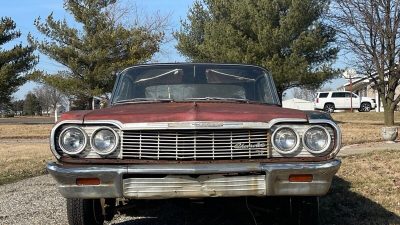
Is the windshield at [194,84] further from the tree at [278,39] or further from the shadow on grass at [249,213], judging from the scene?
the tree at [278,39]

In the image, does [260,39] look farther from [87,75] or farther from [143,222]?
[143,222]

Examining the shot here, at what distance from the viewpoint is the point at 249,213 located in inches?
222

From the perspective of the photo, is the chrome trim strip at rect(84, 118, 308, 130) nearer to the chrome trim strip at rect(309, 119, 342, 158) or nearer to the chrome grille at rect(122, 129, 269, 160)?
the chrome grille at rect(122, 129, 269, 160)

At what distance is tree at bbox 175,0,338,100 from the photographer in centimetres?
2622

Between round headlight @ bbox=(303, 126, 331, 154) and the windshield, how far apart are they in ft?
4.01

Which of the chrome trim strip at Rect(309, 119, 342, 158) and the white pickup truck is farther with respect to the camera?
the white pickup truck

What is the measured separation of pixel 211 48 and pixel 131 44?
5257 mm

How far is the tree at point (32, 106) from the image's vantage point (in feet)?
287

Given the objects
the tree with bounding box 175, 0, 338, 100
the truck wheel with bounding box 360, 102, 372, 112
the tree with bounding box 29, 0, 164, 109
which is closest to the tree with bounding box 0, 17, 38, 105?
the tree with bounding box 29, 0, 164, 109

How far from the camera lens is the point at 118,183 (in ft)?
12.9

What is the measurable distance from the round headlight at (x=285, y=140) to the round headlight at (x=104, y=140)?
3.92ft

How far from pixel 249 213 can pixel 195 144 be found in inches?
74.2

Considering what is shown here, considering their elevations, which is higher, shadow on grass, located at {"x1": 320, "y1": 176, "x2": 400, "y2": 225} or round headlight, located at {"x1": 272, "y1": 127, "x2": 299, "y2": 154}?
round headlight, located at {"x1": 272, "y1": 127, "x2": 299, "y2": 154}

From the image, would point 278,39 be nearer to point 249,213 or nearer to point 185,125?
point 249,213
